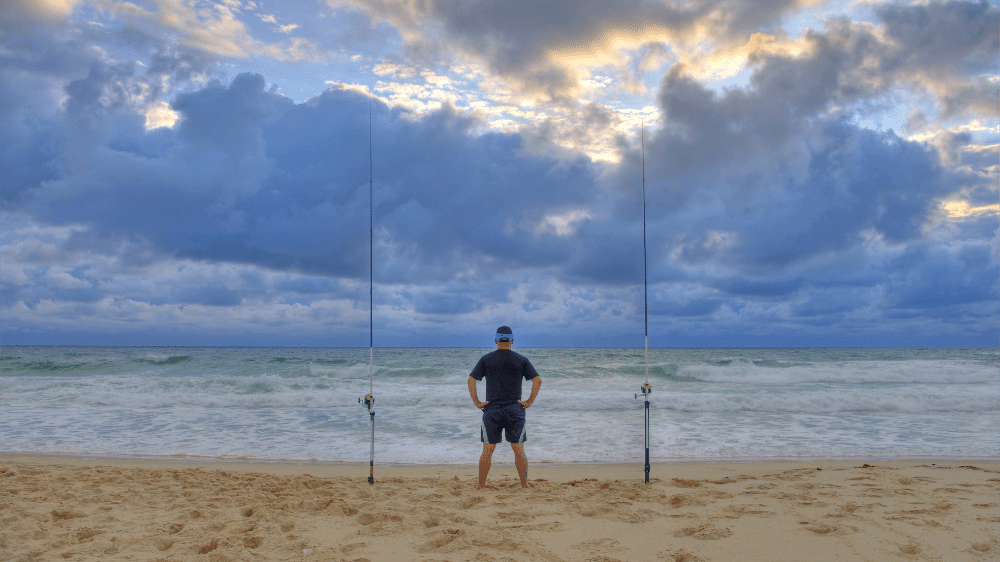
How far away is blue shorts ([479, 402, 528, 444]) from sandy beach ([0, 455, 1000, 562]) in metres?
0.53

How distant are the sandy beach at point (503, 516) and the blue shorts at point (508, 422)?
0.53 meters

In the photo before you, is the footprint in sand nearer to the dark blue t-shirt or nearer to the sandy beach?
the sandy beach

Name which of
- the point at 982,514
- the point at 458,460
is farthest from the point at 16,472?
the point at 982,514

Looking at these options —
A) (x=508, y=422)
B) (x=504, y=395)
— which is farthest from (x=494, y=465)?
(x=504, y=395)

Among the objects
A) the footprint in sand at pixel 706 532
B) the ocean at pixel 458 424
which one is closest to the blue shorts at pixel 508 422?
the footprint in sand at pixel 706 532

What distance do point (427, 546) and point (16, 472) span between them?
5.75 meters

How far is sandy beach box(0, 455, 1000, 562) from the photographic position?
3.64 metres

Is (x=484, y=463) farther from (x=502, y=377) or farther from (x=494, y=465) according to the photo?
(x=494, y=465)

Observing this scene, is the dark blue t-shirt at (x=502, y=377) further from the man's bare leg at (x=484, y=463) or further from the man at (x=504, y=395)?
the man's bare leg at (x=484, y=463)

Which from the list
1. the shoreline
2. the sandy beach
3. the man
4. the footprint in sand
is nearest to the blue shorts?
the man

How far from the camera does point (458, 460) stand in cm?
762

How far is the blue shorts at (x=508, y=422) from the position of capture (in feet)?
17.4

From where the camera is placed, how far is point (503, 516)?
4.38m

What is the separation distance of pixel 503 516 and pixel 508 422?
1.09 m
